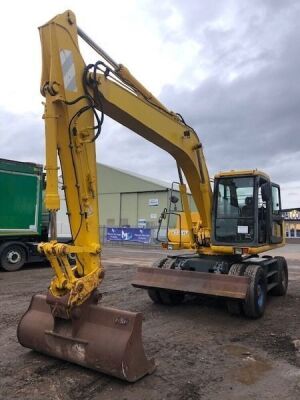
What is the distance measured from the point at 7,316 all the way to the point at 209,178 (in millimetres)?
4560

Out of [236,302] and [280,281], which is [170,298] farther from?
[280,281]

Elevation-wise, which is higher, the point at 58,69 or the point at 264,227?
the point at 58,69

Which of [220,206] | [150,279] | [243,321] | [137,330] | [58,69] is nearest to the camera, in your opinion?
[137,330]

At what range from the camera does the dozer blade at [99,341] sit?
4637mm

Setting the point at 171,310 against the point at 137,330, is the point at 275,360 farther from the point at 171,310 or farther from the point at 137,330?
the point at 171,310

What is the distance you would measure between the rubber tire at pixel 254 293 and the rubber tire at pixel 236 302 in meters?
0.10

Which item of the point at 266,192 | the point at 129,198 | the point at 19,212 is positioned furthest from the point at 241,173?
the point at 129,198

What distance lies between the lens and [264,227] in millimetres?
8609

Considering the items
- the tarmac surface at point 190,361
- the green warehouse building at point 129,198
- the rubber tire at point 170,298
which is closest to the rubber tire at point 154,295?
→ the rubber tire at point 170,298

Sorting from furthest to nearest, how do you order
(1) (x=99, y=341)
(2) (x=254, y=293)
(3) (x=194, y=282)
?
1. (3) (x=194, y=282)
2. (2) (x=254, y=293)
3. (1) (x=99, y=341)

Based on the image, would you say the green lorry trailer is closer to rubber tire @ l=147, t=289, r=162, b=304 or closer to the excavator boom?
rubber tire @ l=147, t=289, r=162, b=304

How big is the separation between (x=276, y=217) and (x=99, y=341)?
5730mm

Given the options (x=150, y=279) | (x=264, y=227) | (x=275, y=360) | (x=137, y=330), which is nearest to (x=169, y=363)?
(x=137, y=330)

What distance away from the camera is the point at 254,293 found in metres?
7.38
